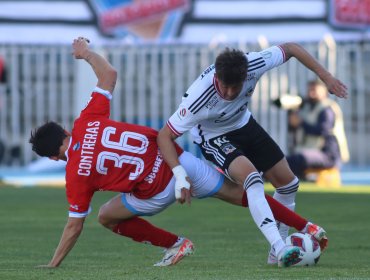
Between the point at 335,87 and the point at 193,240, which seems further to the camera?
the point at 193,240

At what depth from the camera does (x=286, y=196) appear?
10.6 metres

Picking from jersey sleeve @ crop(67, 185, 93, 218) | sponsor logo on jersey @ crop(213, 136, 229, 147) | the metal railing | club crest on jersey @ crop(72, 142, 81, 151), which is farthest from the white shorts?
the metal railing

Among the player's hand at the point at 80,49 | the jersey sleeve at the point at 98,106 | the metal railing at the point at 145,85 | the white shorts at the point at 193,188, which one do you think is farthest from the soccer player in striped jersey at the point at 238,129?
the metal railing at the point at 145,85

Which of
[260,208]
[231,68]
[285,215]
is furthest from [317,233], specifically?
[231,68]

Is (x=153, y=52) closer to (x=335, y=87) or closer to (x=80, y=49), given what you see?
(x=80, y=49)

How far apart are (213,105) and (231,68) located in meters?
0.52

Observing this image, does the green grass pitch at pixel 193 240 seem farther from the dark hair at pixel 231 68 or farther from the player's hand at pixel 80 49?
the player's hand at pixel 80 49

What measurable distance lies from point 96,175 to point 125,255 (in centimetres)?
166

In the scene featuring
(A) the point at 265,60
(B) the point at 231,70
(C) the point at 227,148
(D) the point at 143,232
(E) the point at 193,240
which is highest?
(B) the point at 231,70

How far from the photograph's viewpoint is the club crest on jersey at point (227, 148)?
1005 centimetres

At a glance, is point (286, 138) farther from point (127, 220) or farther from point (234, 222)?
point (127, 220)

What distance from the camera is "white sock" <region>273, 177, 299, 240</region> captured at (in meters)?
10.5

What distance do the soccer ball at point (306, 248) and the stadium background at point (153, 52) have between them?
14.4 meters

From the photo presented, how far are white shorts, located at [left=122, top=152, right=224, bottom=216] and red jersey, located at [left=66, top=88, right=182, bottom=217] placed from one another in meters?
0.05
